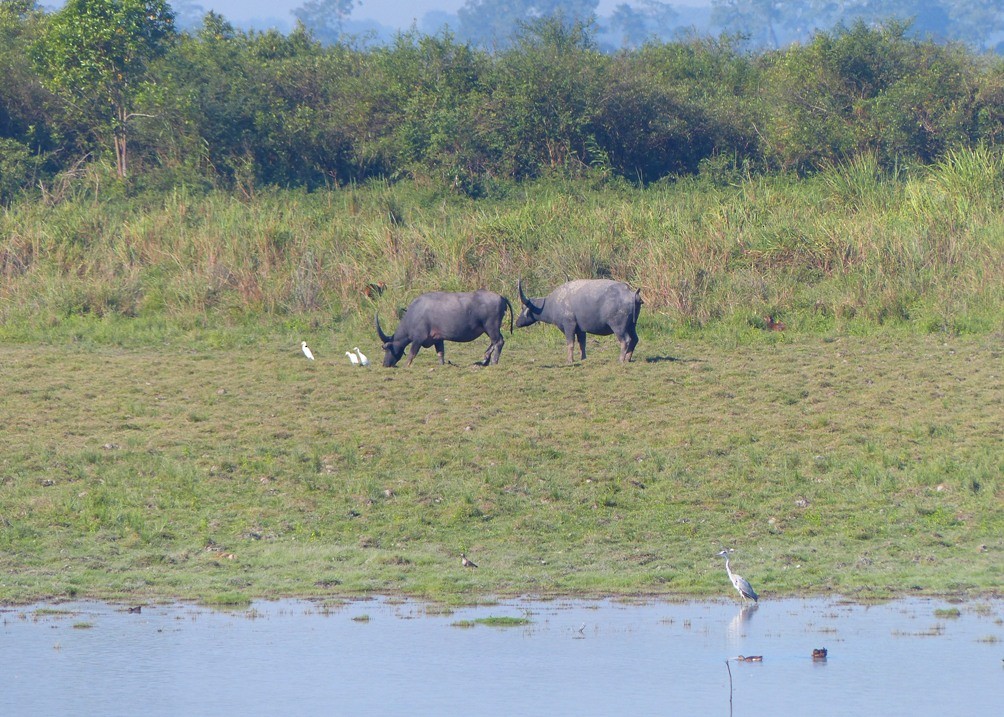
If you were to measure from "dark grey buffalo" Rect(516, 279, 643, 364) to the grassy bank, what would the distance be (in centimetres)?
51

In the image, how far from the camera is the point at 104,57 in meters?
24.2

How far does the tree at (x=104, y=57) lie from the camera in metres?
23.9

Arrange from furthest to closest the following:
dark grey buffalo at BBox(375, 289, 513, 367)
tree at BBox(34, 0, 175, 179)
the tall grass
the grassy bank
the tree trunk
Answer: the tree trunk → tree at BBox(34, 0, 175, 179) → the tall grass → dark grey buffalo at BBox(375, 289, 513, 367) → the grassy bank

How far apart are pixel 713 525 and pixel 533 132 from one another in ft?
52.2

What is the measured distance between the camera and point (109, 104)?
25.3 meters

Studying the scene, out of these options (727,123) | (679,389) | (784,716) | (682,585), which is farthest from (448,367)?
(727,123)

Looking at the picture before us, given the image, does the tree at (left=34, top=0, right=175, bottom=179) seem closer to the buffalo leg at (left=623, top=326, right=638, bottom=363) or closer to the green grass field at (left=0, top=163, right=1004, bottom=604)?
the green grass field at (left=0, top=163, right=1004, bottom=604)

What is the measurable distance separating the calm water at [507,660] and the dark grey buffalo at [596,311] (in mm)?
7059

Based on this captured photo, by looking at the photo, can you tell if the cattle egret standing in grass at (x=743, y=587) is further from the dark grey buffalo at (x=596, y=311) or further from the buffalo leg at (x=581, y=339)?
the buffalo leg at (x=581, y=339)

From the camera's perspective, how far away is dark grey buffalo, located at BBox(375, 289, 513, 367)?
585 inches

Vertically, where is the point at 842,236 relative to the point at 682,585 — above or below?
above

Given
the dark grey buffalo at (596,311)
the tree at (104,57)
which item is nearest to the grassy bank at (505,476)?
the dark grey buffalo at (596,311)

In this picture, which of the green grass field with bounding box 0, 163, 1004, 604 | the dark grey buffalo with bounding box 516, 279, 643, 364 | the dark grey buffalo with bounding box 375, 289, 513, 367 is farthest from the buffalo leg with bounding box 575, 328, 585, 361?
the dark grey buffalo with bounding box 375, 289, 513, 367

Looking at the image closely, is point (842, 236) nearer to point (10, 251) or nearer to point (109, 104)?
point (10, 251)
